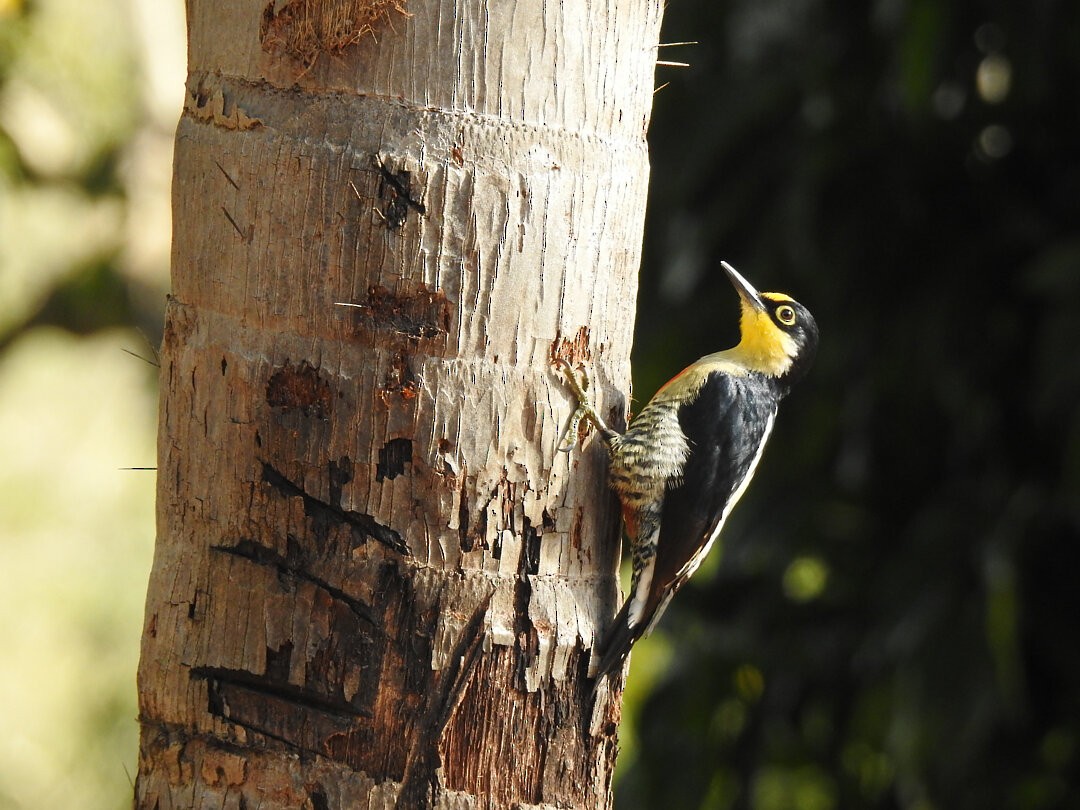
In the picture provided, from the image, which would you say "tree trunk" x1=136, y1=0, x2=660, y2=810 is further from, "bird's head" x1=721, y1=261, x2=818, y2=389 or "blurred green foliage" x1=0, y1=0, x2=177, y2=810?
"blurred green foliage" x1=0, y1=0, x2=177, y2=810

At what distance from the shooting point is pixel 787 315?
4.02 metres

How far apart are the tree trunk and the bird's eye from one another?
1679 mm

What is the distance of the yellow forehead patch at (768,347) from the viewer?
404 centimetres

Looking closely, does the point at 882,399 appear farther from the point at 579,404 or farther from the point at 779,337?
the point at 579,404

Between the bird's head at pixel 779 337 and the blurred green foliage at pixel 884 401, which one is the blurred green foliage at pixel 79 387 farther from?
the bird's head at pixel 779 337

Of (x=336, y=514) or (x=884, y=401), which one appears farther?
(x=884, y=401)

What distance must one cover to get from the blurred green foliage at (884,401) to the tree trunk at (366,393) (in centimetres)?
285

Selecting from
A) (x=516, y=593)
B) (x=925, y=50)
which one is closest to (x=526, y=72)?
(x=516, y=593)

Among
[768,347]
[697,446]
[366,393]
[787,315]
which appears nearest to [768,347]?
[768,347]

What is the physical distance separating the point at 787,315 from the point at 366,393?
202cm

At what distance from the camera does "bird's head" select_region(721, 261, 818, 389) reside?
4020 millimetres

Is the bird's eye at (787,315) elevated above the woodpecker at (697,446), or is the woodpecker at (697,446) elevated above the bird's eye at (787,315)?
the bird's eye at (787,315)

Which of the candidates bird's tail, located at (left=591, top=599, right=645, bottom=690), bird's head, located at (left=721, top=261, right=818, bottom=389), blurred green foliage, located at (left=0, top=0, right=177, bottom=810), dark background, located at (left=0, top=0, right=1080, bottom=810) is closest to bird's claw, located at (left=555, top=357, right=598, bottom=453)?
bird's tail, located at (left=591, top=599, right=645, bottom=690)

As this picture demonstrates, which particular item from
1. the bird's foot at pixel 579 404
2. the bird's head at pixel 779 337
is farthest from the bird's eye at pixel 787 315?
the bird's foot at pixel 579 404
